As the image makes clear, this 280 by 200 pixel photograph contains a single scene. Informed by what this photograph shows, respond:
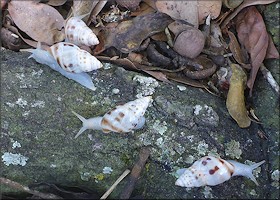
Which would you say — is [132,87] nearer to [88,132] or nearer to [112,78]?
[112,78]

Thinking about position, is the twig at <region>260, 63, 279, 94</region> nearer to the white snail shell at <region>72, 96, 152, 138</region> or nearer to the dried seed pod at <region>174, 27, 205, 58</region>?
the dried seed pod at <region>174, 27, 205, 58</region>

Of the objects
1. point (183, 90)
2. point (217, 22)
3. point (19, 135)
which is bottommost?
point (19, 135)

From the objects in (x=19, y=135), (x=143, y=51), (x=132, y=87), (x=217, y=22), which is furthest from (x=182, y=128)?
(x=19, y=135)

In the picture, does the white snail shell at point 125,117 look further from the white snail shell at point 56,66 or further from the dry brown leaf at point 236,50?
the dry brown leaf at point 236,50

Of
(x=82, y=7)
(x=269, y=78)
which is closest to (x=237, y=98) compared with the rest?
(x=269, y=78)

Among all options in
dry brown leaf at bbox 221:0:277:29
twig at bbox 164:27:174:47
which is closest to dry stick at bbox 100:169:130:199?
twig at bbox 164:27:174:47

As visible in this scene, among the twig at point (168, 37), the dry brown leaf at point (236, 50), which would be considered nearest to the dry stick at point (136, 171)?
the twig at point (168, 37)
